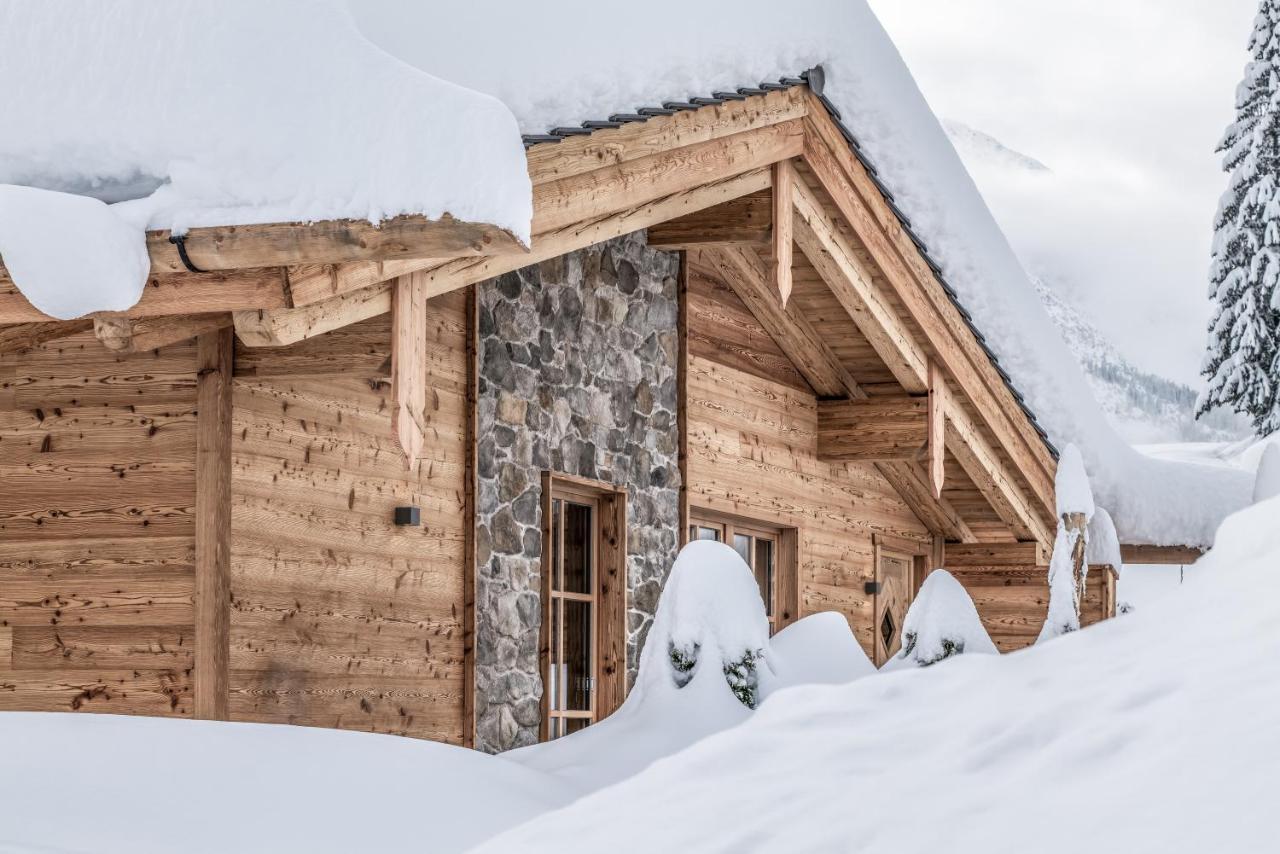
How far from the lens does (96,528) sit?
718cm

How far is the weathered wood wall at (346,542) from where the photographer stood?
7.15 metres

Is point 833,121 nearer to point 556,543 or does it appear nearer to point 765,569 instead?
Answer: point 556,543

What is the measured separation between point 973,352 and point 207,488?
228 inches

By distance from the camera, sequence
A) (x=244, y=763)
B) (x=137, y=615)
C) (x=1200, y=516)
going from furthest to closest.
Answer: (x=1200, y=516) → (x=137, y=615) → (x=244, y=763)

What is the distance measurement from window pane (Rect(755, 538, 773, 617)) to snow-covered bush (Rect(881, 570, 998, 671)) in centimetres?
118

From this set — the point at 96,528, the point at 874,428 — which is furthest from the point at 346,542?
the point at 874,428

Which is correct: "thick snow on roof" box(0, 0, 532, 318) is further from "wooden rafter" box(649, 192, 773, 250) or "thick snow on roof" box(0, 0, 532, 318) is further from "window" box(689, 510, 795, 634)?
"window" box(689, 510, 795, 634)

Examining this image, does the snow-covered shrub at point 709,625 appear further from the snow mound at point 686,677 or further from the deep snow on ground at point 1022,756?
the deep snow on ground at point 1022,756

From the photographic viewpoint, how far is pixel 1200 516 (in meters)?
13.8

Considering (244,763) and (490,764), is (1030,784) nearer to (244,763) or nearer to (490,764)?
(244,763)

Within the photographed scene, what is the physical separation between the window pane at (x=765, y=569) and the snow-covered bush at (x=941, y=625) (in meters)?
1.18

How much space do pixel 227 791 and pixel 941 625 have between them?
5.47 meters

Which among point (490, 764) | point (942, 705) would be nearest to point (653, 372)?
point (490, 764)

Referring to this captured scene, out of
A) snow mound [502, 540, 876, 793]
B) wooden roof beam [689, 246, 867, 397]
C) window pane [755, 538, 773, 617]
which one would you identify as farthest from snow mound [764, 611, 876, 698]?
wooden roof beam [689, 246, 867, 397]
